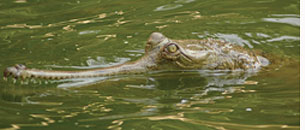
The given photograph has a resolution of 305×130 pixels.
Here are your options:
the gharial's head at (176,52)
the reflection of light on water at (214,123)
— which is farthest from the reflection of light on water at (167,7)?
the reflection of light on water at (214,123)

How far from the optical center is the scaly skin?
6.52m

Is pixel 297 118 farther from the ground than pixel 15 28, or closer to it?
closer to it

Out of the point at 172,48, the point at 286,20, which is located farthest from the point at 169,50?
the point at 286,20

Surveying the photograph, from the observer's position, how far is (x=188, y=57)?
6.61 meters

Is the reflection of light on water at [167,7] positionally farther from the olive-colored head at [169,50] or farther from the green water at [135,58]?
the olive-colored head at [169,50]

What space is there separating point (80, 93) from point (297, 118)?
2.51 m

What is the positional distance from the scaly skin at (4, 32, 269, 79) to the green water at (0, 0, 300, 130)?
4.8 inches

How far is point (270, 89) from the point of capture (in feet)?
19.2

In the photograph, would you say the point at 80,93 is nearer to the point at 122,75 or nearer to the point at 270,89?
the point at 122,75

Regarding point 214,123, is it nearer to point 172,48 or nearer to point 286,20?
point 172,48

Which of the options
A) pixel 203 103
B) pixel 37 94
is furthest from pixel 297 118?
pixel 37 94

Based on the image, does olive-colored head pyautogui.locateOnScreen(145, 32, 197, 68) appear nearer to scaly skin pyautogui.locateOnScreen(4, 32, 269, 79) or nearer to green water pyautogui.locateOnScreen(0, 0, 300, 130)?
scaly skin pyautogui.locateOnScreen(4, 32, 269, 79)

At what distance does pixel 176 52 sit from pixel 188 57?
0.64ft

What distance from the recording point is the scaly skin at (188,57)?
652 cm
